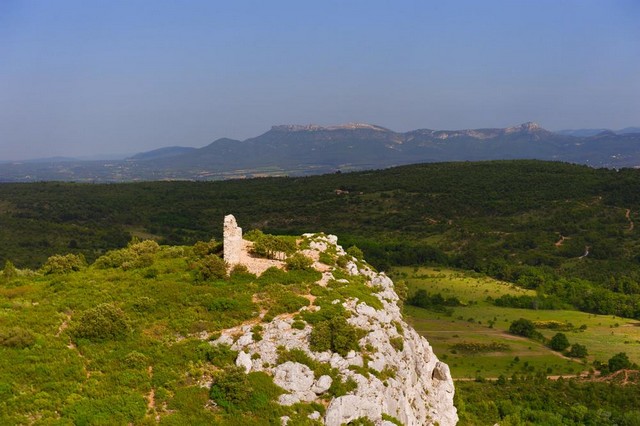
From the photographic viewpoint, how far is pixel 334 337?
74.0 feet

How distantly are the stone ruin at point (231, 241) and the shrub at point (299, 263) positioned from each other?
3991 millimetres

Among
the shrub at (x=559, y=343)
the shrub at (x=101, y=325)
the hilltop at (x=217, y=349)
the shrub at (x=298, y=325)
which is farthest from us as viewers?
the shrub at (x=559, y=343)

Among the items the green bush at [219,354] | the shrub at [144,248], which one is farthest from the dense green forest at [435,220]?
the green bush at [219,354]

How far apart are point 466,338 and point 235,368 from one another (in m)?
58.1

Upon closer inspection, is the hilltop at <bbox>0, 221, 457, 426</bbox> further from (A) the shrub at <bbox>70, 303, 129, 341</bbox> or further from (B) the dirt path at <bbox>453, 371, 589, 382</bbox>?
(B) the dirt path at <bbox>453, 371, 589, 382</bbox>

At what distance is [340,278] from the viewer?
103 feet

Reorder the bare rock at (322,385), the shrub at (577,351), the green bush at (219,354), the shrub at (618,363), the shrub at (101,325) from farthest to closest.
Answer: the shrub at (577,351), the shrub at (618,363), the shrub at (101,325), the green bush at (219,354), the bare rock at (322,385)

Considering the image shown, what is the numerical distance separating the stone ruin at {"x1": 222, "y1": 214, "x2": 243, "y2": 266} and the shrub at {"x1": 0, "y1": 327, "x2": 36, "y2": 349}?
13213 millimetres

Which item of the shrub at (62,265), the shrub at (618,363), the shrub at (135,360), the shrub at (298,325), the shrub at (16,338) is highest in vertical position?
the shrub at (62,265)

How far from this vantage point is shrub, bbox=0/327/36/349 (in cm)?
2095

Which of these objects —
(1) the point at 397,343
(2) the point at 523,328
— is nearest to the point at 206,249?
(1) the point at 397,343

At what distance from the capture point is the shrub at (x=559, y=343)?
216 ft

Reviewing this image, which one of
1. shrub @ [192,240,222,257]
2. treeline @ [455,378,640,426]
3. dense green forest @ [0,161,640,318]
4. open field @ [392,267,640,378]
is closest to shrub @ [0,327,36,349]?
shrub @ [192,240,222,257]

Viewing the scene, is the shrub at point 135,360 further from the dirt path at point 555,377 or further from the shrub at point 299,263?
the dirt path at point 555,377
